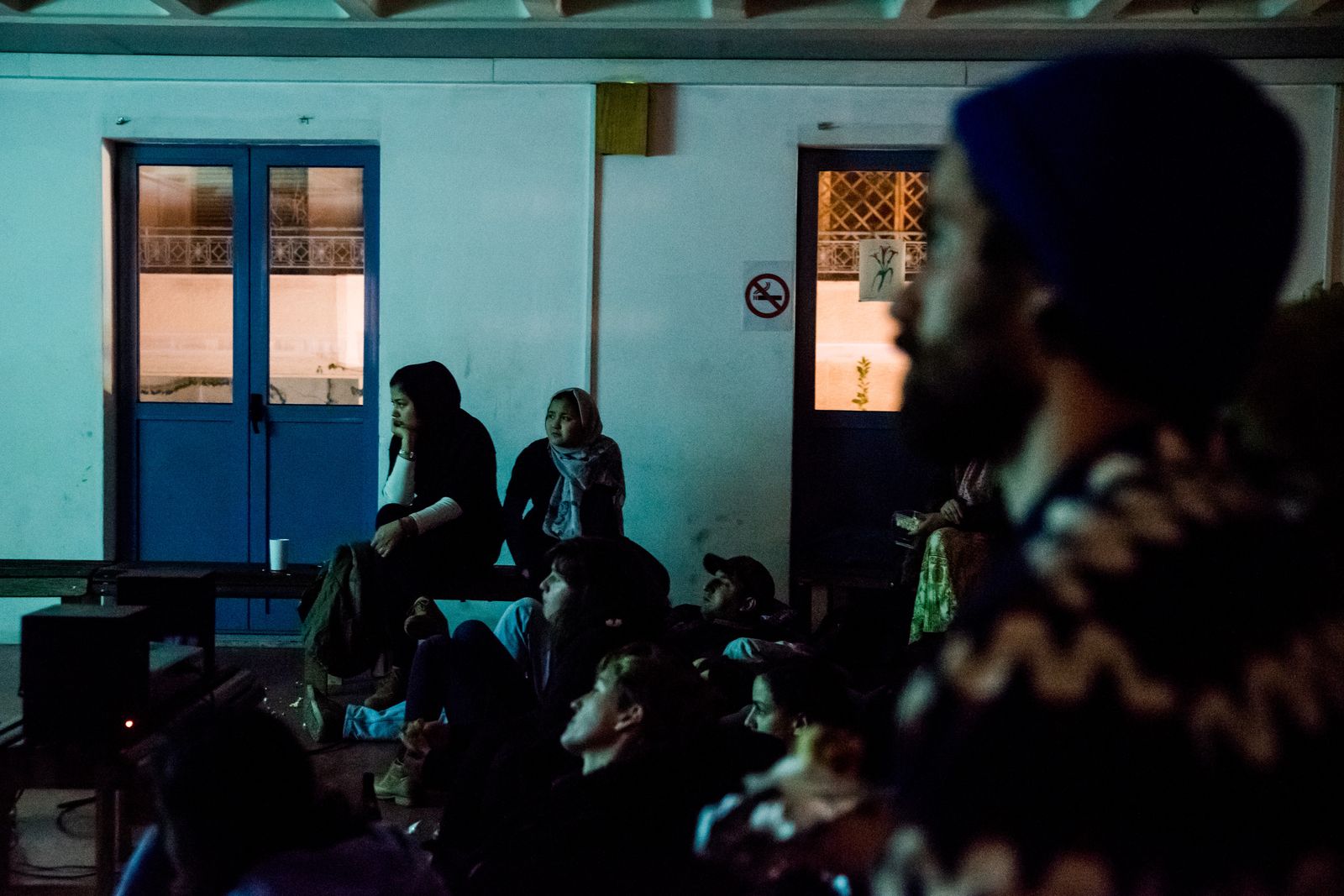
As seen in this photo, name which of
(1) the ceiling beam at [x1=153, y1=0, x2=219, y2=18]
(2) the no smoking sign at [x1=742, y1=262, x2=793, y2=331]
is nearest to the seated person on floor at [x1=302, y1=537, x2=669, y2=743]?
(2) the no smoking sign at [x1=742, y1=262, x2=793, y2=331]

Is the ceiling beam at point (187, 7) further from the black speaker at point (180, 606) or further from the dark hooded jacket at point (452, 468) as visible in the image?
the black speaker at point (180, 606)

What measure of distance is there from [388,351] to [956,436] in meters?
5.59

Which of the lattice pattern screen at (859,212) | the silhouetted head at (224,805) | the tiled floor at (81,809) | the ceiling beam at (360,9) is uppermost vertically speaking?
the ceiling beam at (360,9)

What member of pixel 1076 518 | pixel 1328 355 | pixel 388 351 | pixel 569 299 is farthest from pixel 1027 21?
pixel 1076 518

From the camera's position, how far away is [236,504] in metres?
6.38

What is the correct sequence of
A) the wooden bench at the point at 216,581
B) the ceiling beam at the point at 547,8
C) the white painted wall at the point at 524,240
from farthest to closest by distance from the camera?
the white painted wall at the point at 524,240 → the ceiling beam at the point at 547,8 → the wooden bench at the point at 216,581

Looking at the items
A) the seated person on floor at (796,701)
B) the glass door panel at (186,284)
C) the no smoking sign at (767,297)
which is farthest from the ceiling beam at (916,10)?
the glass door panel at (186,284)

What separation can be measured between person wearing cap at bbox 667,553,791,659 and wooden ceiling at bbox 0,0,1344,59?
8.36ft

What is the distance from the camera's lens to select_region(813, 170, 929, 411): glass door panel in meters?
6.22

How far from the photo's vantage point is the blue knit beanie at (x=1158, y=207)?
30.6 inches

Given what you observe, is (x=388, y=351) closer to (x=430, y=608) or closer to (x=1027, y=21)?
(x=430, y=608)

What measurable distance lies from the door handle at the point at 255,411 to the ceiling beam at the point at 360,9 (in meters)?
2.01

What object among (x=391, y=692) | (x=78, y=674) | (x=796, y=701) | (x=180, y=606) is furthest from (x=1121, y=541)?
(x=391, y=692)

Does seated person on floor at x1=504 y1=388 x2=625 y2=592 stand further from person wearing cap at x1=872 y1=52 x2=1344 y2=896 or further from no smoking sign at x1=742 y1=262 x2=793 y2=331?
person wearing cap at x1=872 y1=52 x2=1344 y2=896
